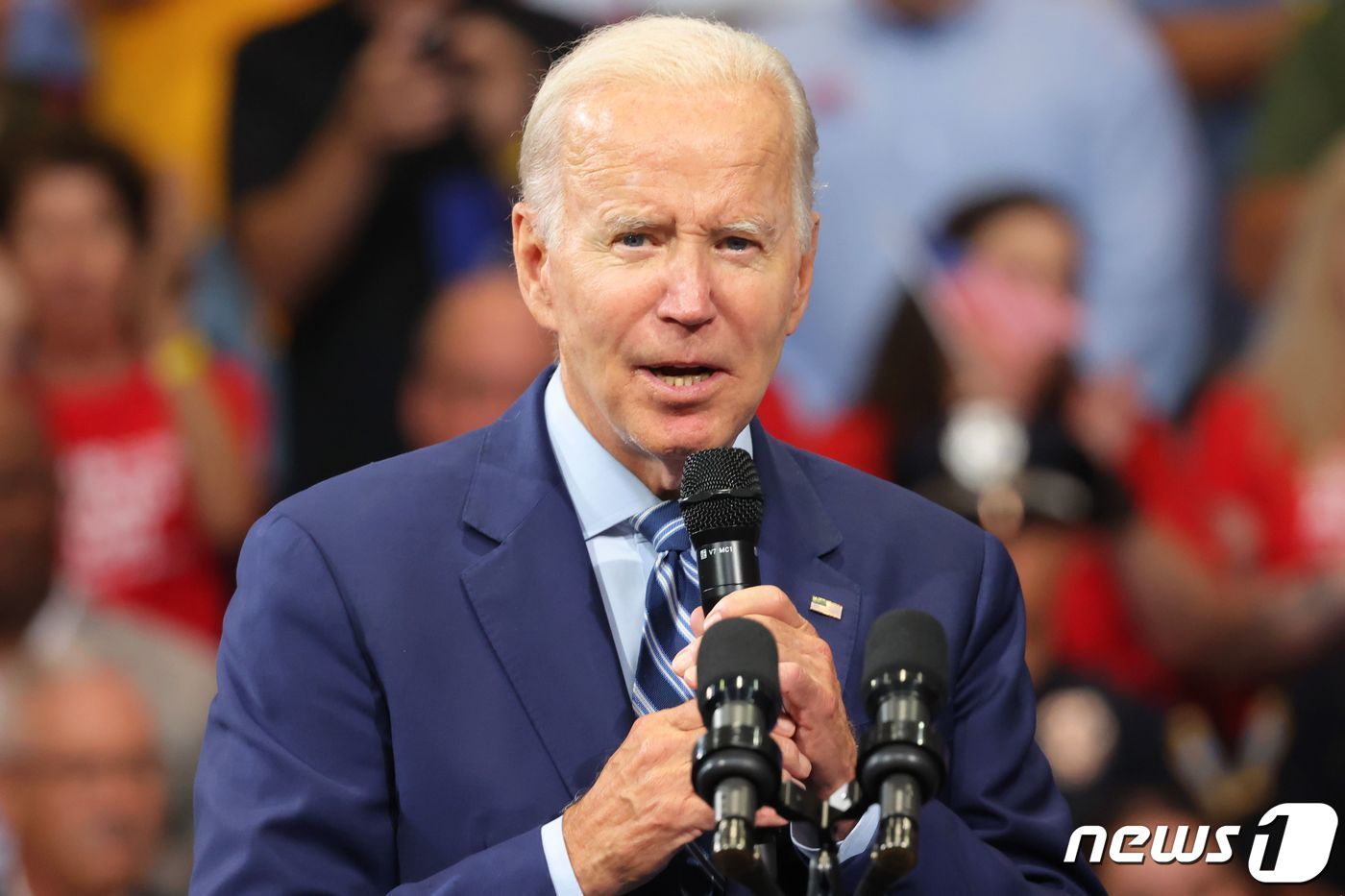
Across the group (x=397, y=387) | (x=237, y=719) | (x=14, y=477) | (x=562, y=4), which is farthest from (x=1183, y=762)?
(x=237, y=719)

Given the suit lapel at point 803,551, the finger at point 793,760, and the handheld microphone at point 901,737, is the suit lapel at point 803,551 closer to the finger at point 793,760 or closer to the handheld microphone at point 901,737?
the finger at point 793,760

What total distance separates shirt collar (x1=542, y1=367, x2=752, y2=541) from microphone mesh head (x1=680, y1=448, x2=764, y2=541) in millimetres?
264

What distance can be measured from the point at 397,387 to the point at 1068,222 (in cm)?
209

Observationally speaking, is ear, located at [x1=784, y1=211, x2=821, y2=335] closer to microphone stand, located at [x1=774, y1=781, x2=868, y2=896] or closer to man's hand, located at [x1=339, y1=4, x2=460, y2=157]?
microphone stand, located at [x1=774, y1=781, x2=868, y2=896]

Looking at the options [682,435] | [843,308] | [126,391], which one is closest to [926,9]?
[843,308]

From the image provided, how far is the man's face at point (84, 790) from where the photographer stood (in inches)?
189

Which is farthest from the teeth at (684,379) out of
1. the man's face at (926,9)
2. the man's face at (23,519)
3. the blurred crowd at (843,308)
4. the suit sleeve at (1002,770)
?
the man's face at (926,9)

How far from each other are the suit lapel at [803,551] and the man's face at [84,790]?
10.1ft

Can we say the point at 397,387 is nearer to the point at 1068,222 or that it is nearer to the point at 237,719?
the point at 1068,222

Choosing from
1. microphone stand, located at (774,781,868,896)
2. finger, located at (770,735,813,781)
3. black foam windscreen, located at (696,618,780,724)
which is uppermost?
black foam windscreen, located at (696,618,780,724)

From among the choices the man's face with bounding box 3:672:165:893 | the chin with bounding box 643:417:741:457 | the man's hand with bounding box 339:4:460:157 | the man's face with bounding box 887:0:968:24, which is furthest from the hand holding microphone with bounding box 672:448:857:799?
the man's face with bounding box 887:0:968:24

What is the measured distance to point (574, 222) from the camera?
6.95 ft

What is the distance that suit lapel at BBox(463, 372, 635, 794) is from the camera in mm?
2018

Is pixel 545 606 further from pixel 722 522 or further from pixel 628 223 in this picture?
pixel 628 223
